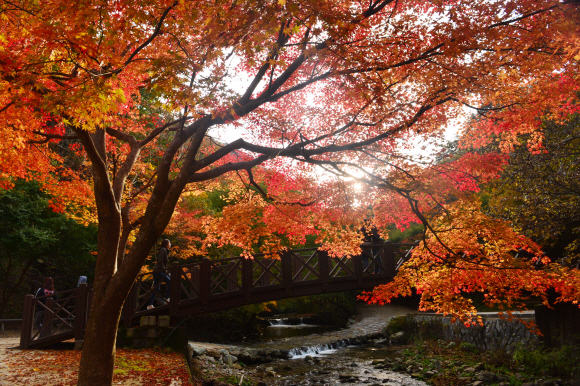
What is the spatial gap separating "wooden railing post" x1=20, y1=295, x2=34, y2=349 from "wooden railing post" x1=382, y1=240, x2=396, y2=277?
10.8 metres

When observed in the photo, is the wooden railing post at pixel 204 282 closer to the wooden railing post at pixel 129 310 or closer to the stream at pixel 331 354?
the wooden railing post at pixel 129 310

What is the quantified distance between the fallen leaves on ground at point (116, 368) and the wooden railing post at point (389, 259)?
7935 millimetres

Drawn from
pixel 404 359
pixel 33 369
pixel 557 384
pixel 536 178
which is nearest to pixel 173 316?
pixel 33 369

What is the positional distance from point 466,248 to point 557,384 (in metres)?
4.63

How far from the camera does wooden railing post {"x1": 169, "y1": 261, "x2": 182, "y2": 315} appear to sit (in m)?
9.78

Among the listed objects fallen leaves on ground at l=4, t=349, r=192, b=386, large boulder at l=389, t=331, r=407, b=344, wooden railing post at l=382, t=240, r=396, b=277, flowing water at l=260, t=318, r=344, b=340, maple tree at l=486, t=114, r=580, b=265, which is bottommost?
flowing water at l=260, t=318, r=344, b=340

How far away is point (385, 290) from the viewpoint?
6578 millimetres

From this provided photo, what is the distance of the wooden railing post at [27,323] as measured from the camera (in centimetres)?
840

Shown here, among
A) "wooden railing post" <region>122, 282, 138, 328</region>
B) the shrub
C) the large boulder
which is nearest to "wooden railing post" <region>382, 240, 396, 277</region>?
the large boulder

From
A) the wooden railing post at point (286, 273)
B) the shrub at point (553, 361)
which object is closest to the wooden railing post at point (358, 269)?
the wooden railing post at point (286, 273)

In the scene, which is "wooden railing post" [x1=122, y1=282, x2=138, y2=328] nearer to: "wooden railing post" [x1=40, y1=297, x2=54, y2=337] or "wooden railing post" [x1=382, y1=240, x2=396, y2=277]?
"wooden railing post" [x1=40, y1=297, x2=54, y2=337]

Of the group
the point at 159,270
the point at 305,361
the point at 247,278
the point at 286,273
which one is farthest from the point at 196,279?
the point at 305,361

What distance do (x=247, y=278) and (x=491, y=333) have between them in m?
7.52

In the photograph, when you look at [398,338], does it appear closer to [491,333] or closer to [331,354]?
[331,354]
